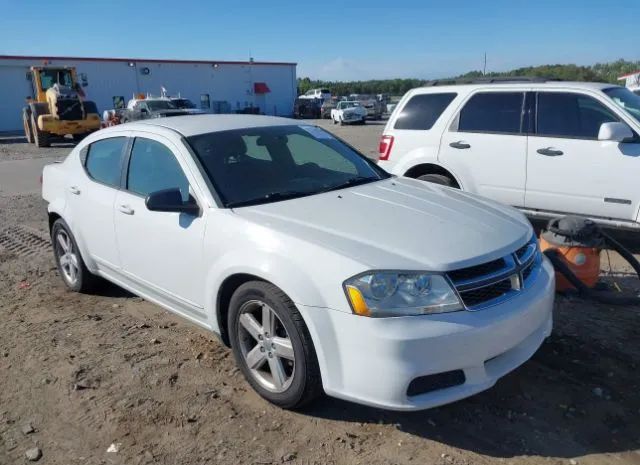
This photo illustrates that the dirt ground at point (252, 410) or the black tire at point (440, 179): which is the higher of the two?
the black tire at point (440, 179)

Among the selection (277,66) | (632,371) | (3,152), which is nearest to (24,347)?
(632,371)

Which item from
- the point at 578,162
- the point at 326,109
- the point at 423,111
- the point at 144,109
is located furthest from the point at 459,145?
the point at 326,109

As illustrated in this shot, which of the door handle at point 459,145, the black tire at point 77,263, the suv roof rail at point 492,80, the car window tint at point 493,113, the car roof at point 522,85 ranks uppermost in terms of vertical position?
the suv roof rail at point 492,80

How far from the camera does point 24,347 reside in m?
4.30

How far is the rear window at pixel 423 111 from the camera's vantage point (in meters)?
6.99

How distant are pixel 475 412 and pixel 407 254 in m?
1.07

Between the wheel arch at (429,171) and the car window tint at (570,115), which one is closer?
the car window tint at (570,115)

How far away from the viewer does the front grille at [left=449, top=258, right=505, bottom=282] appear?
112 inches

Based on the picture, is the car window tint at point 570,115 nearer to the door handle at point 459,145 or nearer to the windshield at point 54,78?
the door handle at point 459,145

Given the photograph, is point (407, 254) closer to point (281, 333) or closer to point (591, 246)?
point (281, 333)

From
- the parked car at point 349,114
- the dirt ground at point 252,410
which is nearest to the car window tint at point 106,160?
the dirt ground at point 252,410

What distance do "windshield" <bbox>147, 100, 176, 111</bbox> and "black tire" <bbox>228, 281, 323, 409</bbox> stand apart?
2453 centimetres

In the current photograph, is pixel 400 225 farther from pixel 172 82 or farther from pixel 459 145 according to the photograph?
pixel 172 82

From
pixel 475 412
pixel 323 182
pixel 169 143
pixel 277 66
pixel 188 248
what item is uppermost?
pixel 277 66
